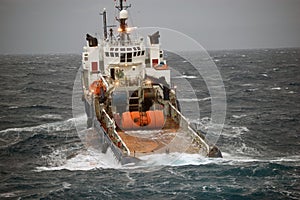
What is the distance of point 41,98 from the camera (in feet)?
216

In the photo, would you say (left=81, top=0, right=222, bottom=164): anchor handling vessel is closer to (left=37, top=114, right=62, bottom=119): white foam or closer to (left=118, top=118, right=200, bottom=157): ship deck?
(left=118, top=118, right=200, bottom=157): ship deck

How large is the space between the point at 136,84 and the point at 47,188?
16.6 meters

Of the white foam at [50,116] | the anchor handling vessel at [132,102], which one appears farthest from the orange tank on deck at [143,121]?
the white foam at [50,116]

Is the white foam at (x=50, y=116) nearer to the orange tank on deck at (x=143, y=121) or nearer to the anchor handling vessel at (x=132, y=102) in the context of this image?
the anchor handling vessel at (x=132, y=102)

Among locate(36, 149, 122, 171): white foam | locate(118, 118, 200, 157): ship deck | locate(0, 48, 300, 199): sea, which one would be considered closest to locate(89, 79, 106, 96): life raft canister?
locate(0, 48, 300, 199): sea

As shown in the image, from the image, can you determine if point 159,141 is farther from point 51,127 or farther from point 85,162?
point 51,127

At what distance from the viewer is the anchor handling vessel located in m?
30.2

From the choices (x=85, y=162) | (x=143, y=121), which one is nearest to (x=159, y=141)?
(x=143, y=121)

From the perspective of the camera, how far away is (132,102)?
3822cm

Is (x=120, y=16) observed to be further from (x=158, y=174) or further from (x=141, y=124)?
(x=158, y=174)

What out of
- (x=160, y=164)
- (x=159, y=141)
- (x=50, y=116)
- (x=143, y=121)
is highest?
(x=143, y=121)

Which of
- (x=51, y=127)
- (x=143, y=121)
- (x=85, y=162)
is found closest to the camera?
(x=85, y=162)

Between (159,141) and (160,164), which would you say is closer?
(160,164)

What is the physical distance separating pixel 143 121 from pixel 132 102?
14.2 feet
